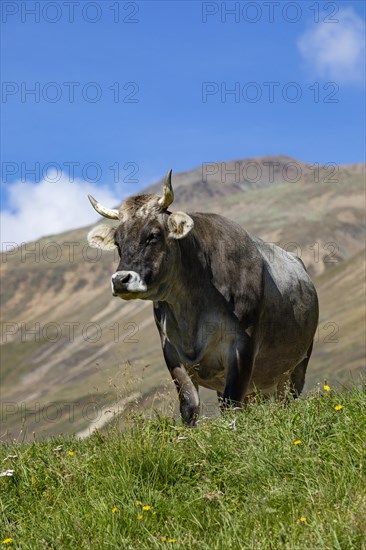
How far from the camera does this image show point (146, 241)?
1126cm

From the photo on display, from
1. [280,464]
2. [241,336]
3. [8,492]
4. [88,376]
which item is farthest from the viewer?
[88,376]

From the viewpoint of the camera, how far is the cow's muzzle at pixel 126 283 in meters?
10.6

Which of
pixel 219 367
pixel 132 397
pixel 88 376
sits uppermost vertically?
pixel 132 397

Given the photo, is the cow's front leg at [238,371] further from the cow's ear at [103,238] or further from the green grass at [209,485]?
the green grass at [209,485]

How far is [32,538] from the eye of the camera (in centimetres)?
724

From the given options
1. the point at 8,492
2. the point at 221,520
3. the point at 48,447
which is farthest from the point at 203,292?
the point at 221,520

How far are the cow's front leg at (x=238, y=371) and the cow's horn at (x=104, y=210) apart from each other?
7.00ft

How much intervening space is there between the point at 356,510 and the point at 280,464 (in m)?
1.07

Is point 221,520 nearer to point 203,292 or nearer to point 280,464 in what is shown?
point 280,464

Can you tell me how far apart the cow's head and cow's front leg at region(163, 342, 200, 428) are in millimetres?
767

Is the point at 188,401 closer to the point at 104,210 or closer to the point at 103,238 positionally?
the point at 103,238

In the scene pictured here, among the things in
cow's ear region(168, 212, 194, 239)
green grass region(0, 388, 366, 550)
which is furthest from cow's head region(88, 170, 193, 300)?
green grass region(0, 388, 366, 550)

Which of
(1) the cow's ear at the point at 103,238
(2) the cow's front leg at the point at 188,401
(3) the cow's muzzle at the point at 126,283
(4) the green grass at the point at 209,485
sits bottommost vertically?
(2) the cow's front leg at the point at 188,401

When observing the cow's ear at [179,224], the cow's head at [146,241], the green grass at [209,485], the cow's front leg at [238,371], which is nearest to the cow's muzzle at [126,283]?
the cow's head at [146,241]
